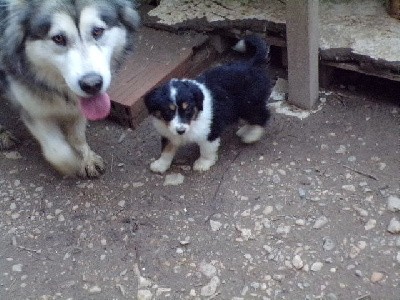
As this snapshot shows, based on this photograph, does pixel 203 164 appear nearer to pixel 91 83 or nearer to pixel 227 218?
pixel 227 218

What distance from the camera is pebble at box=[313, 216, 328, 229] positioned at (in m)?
2.64

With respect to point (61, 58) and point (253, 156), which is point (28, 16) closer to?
point (61, 58)

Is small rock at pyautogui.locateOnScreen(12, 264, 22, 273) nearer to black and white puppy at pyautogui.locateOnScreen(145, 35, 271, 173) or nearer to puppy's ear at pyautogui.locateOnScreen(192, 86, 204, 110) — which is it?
black and white puppy at pyautogui.locateOnScreen(145, 35, 271, 173)

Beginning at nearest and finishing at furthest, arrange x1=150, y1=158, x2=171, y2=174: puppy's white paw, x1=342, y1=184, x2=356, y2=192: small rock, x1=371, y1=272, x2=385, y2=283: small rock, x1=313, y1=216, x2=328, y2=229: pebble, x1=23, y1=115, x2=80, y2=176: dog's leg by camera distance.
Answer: x1=371, y1=272, x2=385, y2=283: small rock < x1=313, y1=216, x2=328, y2=229: pebble < x1=342, y1=184, x2=356, y2=192: small rock < x1=23, y1=115, x2=80, y2=176: dog's leg < x1=150, y1=158, x2=171, y2=174: puppy's white paw

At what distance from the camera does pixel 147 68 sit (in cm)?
348

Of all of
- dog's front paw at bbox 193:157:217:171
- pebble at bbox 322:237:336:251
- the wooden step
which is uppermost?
the wooden step

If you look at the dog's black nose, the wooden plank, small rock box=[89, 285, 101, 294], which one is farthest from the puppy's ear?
small rock box=[89, 285, 101, 294]

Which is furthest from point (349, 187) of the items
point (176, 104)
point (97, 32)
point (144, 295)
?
point (97, 32)

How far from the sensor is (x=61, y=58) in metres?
2.46

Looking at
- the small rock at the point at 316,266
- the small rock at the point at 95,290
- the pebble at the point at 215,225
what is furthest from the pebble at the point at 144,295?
the small rock at the point at 316,266

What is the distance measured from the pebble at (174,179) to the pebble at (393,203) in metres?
1.02

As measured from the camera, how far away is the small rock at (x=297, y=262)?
247 cm

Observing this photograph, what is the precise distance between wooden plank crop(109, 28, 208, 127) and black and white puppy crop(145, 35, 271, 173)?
0.41m

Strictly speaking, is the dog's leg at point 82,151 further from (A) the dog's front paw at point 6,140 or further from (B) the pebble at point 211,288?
(B) the pebble at point 211,288
